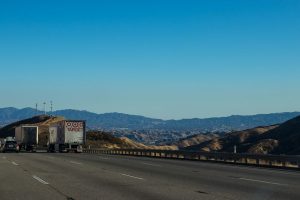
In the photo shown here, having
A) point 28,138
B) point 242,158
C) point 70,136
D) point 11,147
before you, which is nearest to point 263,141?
point 28,138

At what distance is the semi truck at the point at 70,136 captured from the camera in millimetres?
62438

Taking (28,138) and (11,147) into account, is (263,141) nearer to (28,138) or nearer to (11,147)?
(28,138)

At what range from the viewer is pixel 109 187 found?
18.1 metres

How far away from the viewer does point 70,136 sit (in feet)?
205

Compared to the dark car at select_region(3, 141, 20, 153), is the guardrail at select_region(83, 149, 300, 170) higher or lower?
lower

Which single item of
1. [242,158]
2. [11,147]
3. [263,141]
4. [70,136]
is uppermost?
[263,141]

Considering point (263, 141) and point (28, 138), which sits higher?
point (263, 141)

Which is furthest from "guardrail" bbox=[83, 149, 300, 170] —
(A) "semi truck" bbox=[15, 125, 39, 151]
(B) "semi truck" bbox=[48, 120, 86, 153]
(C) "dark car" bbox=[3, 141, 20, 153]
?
(A) "semi truck" bbox=[15, 125, 39, 151]

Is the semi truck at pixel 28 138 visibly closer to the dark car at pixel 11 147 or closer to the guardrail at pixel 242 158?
the dark car at pixel 11 147

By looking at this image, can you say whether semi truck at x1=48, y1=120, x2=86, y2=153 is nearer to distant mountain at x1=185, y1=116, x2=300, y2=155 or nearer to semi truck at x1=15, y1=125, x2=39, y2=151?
semi truck at x1=15, y1=125, x2=39, y2=151

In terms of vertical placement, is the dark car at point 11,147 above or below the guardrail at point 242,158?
above

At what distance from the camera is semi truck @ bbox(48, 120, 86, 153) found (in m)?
62.4

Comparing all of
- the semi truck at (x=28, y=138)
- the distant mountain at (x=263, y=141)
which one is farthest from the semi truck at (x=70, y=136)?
the distant mountain at (x=263, y=141)

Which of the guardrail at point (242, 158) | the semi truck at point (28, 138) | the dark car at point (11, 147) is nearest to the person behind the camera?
the guardrail at point (242, 158)
